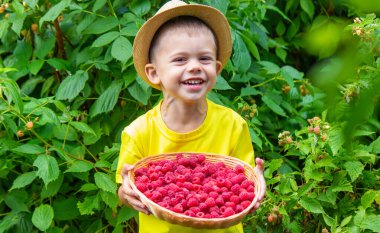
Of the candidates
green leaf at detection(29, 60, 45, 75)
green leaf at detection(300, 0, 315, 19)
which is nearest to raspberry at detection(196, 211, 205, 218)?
green leaf at detection(29, 60, 45, 75)

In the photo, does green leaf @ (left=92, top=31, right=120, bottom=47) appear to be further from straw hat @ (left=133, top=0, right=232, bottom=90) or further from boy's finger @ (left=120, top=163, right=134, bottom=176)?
boy's finger @ (left=120, top=163, right=134, bottom=176)

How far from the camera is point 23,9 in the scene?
2537 mm

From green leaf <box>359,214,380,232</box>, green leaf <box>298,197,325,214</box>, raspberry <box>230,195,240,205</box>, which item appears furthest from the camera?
green leaf <box>298,197,325,214</box>

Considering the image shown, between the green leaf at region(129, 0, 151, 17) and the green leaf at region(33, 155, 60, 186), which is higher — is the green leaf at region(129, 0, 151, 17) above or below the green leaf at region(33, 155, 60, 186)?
above

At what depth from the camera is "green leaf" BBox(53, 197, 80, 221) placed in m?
2.57

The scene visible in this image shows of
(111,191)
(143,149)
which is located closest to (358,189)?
(111,191)

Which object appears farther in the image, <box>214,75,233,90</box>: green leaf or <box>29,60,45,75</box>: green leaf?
<box>29,60,45,75</box>: green leaf

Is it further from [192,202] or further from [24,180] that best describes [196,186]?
[24,180]

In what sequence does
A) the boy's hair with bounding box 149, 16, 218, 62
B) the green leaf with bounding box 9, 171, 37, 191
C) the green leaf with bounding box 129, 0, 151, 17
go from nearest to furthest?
1. the boy's hair with bounding box 149, 16, 218, 62
2. the green leaf with bounding box 9, 171, 37, 191
3. the green leaf with bounding box 129, 0, 151, 17

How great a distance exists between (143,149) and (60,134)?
0.85 metres

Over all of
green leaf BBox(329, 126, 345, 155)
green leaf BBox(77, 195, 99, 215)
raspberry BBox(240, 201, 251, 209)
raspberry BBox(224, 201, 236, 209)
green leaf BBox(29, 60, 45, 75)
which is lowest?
green leaf BBox(77, 195, 99, 215)

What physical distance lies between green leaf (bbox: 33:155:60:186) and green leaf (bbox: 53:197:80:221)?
0.37 m

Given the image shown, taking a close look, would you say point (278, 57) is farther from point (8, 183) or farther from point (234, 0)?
point (8, 183)

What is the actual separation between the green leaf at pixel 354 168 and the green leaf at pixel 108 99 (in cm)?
94
